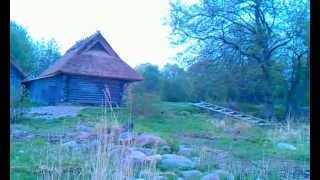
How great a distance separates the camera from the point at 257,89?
258 centimetres

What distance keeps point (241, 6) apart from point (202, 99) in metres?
0.61

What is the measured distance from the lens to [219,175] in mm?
2279

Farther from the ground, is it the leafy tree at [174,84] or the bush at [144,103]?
the leafy tree at [174,84]

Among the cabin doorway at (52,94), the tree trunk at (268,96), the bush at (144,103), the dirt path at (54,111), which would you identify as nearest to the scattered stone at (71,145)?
the dirt path at (54,111)

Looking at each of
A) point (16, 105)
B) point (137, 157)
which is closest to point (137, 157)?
point (137, 157)

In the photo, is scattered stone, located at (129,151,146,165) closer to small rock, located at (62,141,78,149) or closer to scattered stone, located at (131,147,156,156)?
scattered stone, located at (131,147,156,156)

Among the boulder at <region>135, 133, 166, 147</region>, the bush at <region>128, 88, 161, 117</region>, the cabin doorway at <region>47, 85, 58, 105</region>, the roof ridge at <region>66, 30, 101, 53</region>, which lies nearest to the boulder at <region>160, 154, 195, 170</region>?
the boulder at <region>135, 133, 166, 147</region>

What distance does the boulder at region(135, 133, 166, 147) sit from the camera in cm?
237

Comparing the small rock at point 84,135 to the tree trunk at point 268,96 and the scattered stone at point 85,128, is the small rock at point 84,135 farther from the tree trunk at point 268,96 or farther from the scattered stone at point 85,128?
the tree trunk at point 268,96

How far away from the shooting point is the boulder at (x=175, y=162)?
2293 millimetres

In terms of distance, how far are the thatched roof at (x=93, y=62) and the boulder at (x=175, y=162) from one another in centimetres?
54

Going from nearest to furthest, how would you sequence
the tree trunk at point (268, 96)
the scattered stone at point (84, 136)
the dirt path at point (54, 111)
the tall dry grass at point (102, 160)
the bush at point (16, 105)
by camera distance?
the bush at point (16, 105) < the tall dry grass at point (102, 160) < the dirt path at point (54, 111) < the scattered stone at point (84, 136) < the tree trunk at point (268, 96)
